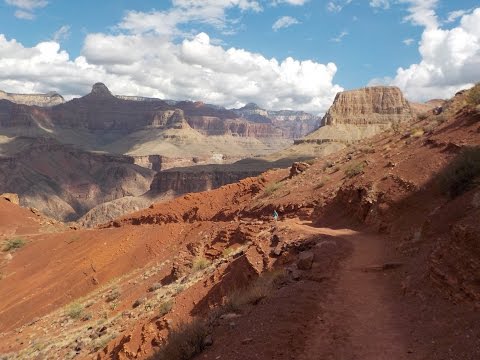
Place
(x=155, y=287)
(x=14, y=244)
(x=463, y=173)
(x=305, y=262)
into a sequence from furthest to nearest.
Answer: (x=14, y=244) < (x=155, y=287) < (x=463, y=173) < (x=305, y=262)

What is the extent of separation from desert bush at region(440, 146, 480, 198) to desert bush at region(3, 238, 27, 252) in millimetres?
32557

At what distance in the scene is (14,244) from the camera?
35.1 metres

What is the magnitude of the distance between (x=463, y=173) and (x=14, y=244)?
3362 centimetres

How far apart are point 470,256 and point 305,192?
505 inches

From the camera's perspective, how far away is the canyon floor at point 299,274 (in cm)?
686

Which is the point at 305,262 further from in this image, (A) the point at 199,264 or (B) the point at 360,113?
(B) the point at 360,113

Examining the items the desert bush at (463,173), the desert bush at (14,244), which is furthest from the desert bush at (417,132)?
the desert bush at (14,244)

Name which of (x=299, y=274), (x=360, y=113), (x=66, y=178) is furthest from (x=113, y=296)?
(x=66, y=178)

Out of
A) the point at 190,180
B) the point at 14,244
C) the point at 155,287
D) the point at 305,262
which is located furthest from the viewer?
the point at 190,180

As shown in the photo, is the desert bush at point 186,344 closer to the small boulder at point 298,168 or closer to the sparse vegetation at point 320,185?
the sparse vegetation at point 320,185

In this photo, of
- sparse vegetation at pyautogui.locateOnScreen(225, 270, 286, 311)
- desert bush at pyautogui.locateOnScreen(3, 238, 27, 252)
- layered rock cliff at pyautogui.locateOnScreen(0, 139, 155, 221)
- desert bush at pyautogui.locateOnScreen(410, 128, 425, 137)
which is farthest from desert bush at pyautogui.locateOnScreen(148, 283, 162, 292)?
layered rock cliff at pyautogui.locateOnScreen(0, 139, 155, 221)

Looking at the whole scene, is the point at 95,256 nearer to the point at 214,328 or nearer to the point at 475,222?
the point at 214,328

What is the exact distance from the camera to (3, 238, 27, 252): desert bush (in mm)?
34697

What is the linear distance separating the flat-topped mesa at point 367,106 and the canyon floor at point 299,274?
105517 mm
